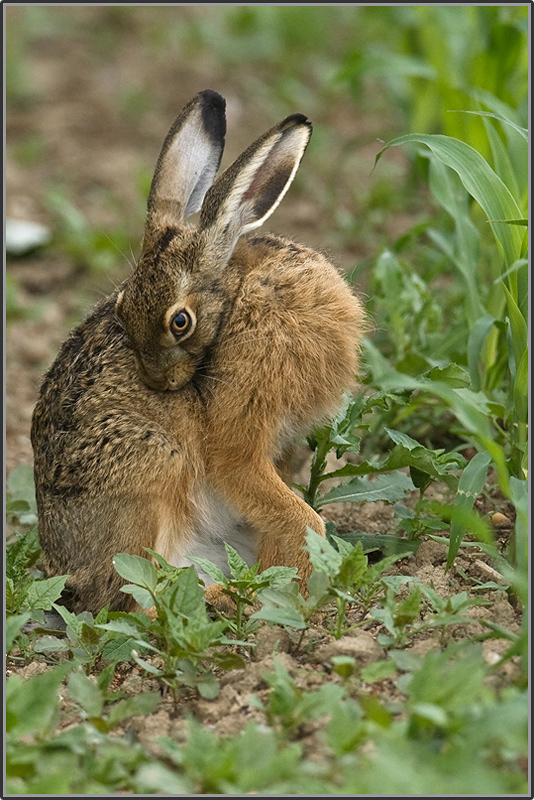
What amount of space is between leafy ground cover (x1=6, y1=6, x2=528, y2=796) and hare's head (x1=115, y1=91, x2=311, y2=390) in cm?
56

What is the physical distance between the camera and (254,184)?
4.81 meters

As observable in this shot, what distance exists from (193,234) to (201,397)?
0.80 metres

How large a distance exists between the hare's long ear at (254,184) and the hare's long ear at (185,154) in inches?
11.3

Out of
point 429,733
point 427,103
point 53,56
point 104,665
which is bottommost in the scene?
point 104,665

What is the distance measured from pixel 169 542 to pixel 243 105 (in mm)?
7346

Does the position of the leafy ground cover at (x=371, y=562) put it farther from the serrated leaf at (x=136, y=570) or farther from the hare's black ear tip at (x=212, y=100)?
the hare's black ear tip at (x=212, y=100)

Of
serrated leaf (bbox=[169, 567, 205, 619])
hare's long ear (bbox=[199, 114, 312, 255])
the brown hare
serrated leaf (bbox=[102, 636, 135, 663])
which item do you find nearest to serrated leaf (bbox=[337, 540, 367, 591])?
serrated leaf (bbox=[169, 567, 205, 619])

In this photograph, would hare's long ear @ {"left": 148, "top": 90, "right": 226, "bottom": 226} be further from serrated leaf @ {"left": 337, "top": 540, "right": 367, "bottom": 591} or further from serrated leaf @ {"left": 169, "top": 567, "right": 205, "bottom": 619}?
serrated leaf @ {"left": 337, "top": 540, "right": 367, "bottom": 591}

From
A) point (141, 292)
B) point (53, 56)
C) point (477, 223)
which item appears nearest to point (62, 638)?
point (141, 292)

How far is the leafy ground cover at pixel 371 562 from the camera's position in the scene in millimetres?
2900

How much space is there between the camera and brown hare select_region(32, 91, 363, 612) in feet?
14.5

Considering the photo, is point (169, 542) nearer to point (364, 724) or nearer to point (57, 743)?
point (57, 743)

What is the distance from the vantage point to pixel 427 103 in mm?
7992

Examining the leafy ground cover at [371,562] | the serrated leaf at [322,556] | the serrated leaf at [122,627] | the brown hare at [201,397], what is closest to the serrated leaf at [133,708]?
the leafy ground cover at [371,562]
